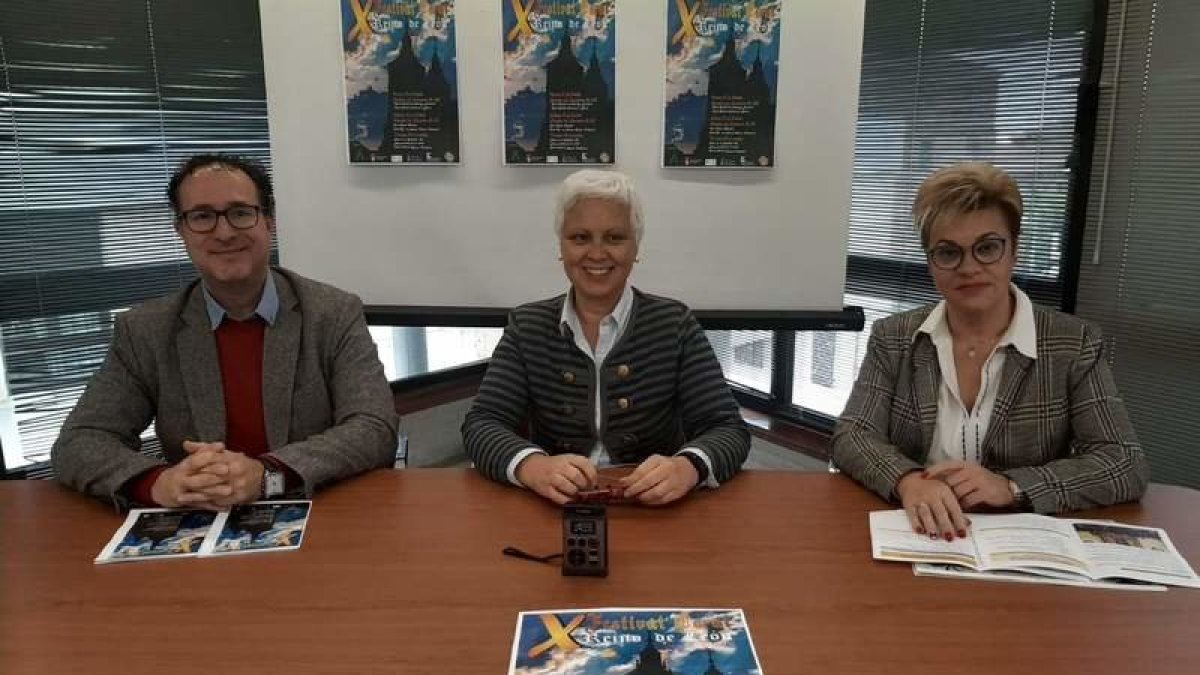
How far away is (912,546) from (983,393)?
47 centimetres

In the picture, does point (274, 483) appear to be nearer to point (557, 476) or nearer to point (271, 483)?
point (271, 483)

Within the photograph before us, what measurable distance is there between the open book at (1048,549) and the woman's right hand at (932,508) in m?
0.02

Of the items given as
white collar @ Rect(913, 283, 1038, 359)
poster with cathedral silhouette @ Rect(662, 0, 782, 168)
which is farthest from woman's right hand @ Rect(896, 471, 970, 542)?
poster with cathedral silhouette @ Rect(662, 0, 782, 168)

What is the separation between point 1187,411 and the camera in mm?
2379

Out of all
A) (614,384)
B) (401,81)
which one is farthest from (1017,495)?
(401,81)

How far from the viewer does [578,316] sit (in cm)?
182

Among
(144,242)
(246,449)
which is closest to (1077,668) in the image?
(246,449)

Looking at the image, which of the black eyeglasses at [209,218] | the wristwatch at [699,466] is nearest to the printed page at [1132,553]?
the wristwatch at [699,466]

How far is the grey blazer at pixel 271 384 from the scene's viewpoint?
1.63 metres

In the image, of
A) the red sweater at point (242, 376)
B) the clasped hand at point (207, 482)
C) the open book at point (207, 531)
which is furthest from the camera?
the red sweater at point (242, 376)

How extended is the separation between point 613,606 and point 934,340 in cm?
93

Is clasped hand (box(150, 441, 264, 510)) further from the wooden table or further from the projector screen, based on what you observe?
the projector screen

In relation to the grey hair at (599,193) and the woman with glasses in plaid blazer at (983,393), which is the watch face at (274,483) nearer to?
the grey hair at (599,193)

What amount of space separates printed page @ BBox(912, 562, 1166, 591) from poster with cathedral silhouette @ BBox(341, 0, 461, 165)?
167 centimetres
